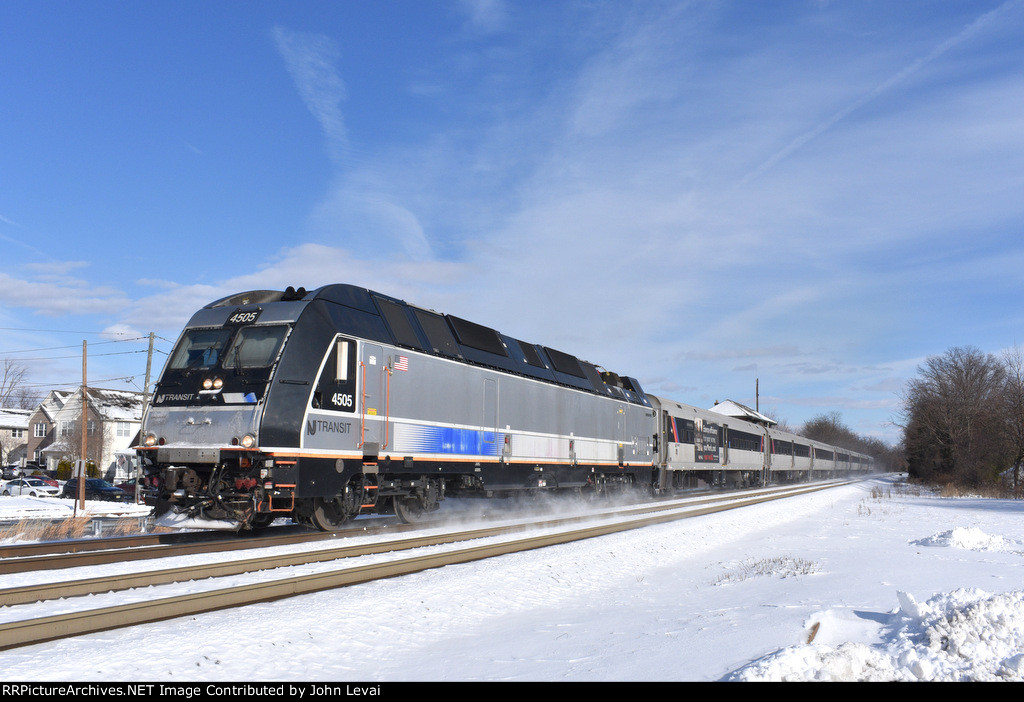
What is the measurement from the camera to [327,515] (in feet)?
46.3

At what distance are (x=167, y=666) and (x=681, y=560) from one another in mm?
9143

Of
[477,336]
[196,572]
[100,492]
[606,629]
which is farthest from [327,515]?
[100,492]

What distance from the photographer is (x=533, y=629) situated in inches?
275

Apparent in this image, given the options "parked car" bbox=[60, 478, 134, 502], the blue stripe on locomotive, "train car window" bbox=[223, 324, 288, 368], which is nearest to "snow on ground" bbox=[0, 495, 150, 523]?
"parked car" bbox=[60, 478, 134, 502]

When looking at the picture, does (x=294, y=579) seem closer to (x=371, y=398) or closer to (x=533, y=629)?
(x=533, y=629)

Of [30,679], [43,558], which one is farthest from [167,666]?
[43,558]

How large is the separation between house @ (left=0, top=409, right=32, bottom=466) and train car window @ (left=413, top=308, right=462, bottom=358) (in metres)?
82.3

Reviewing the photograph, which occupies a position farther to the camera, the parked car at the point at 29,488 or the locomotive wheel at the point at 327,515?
the parked car at the point at 29,488

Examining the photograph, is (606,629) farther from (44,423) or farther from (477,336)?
(44,423)

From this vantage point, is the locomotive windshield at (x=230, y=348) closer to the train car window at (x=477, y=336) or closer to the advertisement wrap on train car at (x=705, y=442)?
the train car window at (x=477, y=336)

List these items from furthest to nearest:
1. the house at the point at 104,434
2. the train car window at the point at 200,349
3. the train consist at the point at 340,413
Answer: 1. the house at the point at 104,434
2. the train car window at the point at 200,349
3. the train consist at the point at 340,413

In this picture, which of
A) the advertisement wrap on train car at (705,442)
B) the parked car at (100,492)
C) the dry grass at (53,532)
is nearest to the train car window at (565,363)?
the dry grass at (53,532)

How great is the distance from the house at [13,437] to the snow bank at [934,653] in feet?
307

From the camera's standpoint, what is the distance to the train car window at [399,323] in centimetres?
1478
